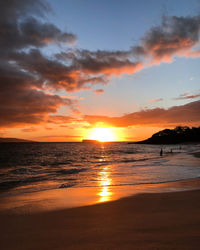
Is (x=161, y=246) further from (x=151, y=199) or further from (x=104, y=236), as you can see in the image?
(x=151, y=199)

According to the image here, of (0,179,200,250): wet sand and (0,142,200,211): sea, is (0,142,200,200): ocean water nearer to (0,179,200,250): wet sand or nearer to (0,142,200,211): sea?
(0,142,200,211): sea

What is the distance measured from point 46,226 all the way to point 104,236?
5.99 feet

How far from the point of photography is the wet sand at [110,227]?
3721mm

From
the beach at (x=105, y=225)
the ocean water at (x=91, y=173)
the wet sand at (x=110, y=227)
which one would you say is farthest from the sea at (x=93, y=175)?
the wet sand at (x=110, y=227)

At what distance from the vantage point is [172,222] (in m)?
4.71

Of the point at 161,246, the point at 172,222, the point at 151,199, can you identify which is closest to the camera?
the point at 161,246

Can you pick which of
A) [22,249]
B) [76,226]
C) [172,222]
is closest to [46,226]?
[76,226]

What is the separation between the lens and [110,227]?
4617mm

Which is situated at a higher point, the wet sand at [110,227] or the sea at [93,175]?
the wet sand at [110,227]

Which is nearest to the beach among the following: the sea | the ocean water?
the sea

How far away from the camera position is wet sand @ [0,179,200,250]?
372cm

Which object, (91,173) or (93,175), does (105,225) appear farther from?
(91,173)

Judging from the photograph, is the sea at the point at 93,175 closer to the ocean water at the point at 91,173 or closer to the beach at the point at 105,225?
the ocean water at the point at 91,173

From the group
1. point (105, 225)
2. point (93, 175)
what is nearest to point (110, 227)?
point (105, 225)
